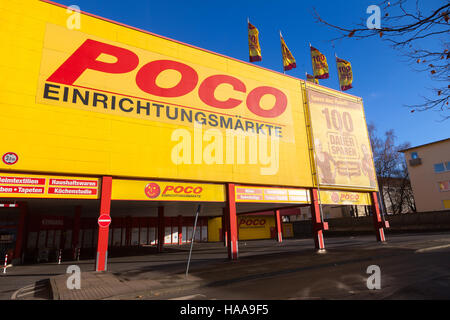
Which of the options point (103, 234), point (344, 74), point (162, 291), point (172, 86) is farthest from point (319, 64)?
point (162, 291)

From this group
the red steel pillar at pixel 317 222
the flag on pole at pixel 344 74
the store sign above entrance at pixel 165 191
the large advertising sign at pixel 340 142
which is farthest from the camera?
the flag on pole at pixel 344 74

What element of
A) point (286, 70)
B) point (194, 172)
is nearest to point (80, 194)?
point (194, 172)

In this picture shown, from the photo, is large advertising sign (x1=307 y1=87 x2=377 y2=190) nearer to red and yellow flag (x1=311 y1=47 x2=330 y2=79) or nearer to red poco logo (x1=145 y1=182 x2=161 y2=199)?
red and yellow flag (x1=311 y1=47 x2=330 y2=79)

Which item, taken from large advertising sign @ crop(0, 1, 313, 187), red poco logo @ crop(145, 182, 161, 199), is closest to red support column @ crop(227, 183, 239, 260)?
large advertising sign @ crop(0, 1, 313, 187)

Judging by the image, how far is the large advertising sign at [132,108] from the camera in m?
13.9

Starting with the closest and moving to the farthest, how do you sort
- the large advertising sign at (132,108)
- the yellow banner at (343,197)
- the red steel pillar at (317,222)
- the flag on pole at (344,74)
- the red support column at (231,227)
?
the large advertising sign at (132,108) < the red support column at (231,227) < the red steel pillar at (317,222) < the yellow banner at (343,197) < the flag on pole at (344,74)

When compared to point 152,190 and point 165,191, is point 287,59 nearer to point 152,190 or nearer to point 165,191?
point 165,191

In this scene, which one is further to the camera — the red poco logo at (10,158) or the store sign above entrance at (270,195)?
the store sign above entrance at (270,195)

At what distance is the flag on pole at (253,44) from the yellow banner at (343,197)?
12471 mm

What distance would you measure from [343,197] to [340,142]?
4.96 metres

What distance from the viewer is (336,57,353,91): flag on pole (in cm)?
2692

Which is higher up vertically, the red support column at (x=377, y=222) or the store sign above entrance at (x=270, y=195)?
the store sign above entrance at (x=270, y=195)

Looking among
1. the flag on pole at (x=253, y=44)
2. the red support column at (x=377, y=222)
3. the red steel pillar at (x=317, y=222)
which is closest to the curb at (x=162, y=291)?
the red steel pillar at (x=317, y=222)

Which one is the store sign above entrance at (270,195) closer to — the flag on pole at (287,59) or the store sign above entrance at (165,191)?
the store sign above entrance at (165,191)
